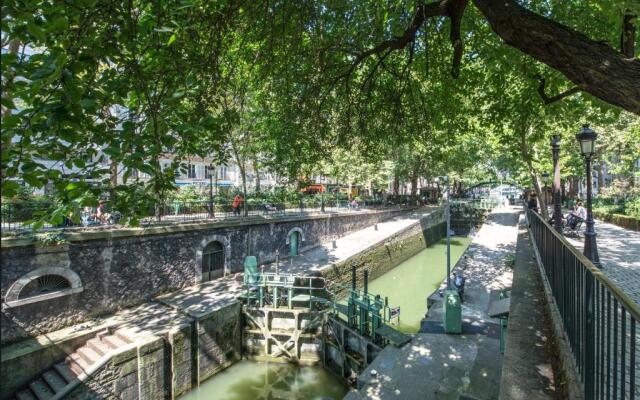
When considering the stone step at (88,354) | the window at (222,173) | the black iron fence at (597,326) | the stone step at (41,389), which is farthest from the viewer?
the window at (222,173)

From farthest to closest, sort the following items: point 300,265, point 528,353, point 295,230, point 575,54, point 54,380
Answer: point 295,230
point 300,265
point 54,380
point 528,353
point 575,54

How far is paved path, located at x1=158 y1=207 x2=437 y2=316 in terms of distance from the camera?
14.1 m

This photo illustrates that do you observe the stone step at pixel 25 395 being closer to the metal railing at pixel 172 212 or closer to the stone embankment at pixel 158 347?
the stone embankment at pixel 158 347

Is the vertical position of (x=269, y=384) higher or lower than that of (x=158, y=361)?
lower

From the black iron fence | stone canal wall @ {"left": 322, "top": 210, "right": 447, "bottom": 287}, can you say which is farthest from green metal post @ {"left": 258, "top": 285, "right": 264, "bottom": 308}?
the black iron fence

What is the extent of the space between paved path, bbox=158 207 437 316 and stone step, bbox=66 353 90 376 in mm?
3284

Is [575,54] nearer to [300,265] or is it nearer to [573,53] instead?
[573,53]

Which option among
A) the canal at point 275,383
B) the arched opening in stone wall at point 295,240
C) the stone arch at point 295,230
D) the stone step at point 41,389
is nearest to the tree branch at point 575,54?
the canal at point 275,383

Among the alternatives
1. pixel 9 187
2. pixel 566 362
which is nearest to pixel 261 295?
pixel 566 362

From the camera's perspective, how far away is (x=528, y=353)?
3.97 m

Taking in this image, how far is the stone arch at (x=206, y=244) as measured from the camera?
16.5 metres

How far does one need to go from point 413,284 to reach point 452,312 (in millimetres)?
14170

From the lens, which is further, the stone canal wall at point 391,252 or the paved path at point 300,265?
the stone canal wall at point 391,252

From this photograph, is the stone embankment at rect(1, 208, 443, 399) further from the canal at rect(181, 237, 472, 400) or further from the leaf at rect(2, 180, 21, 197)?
the leaf at rect(2, 180, 21, 197)
